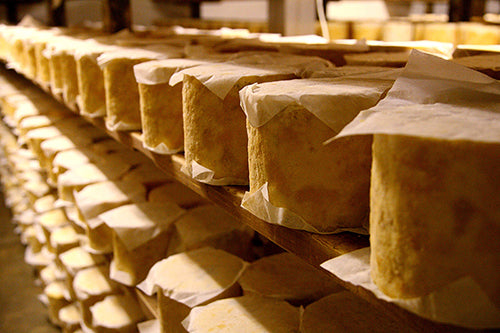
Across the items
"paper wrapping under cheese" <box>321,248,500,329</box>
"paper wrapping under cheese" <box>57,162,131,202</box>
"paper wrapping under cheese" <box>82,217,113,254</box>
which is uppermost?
"paper wrapping under cheese" <box>321,248,500,329</box>

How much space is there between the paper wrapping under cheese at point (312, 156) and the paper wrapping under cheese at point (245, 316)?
423mm

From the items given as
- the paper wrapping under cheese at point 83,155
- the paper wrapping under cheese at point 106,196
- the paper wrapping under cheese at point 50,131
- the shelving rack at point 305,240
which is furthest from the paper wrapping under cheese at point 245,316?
the paper wrapping under cheese at point 50,131

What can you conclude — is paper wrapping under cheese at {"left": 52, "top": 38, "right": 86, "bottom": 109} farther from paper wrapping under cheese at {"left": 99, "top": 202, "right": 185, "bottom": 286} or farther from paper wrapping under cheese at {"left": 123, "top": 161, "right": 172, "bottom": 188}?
paper wrapping under cheese at {"left": 99, "top": 202, "right": 185, "bottom": 286}

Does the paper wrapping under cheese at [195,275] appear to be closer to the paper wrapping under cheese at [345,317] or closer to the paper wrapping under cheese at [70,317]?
the paper wrapping under cheese at [345,317]

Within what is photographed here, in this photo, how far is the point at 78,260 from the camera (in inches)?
97.0

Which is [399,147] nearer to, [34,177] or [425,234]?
[425,234]

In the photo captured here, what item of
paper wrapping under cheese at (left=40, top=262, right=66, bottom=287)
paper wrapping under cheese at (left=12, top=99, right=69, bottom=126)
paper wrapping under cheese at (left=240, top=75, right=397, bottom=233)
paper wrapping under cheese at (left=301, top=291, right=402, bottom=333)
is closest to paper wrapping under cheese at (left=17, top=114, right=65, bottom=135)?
paper wrapping under cheese at (left=12, top=99, right=69, bottom=126)

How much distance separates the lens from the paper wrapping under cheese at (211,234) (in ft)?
5.56

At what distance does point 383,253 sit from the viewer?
26.3 inches

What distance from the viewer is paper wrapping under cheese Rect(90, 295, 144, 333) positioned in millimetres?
1943

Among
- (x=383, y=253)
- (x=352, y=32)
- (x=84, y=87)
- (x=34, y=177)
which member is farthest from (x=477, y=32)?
(x=34, y=177)

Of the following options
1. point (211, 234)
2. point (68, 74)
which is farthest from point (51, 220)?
point (211, 234)

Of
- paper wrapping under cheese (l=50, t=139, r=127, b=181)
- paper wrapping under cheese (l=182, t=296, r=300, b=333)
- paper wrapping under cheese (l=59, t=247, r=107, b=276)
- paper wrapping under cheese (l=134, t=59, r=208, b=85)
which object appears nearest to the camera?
paper wrapping under cheese (l=182, t=296, r=300, b=333)

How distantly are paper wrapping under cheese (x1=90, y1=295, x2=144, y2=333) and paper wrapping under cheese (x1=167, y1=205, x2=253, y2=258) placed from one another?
0.35 m
